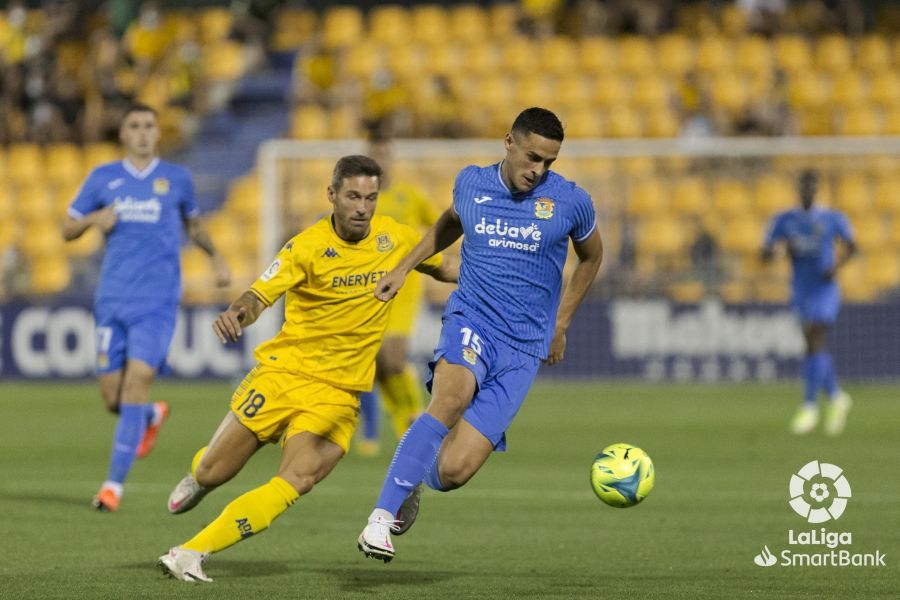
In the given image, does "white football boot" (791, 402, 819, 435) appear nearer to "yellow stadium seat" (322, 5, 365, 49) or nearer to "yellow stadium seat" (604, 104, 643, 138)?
"yellow stadium seat" (604, 104, 643, 138)

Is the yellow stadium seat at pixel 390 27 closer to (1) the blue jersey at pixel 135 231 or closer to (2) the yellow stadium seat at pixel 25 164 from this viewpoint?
(2) the yellow stadium seat at pixel 25 164

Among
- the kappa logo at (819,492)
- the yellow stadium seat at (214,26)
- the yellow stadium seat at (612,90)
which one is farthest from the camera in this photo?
the yellow stadium seat at (214,26)

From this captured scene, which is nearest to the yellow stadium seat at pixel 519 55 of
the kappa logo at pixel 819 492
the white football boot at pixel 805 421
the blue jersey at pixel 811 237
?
the blue jersey at pixel 811 237

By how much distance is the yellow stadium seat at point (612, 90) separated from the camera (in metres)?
23.6

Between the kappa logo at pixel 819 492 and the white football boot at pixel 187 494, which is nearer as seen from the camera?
the white football boot at pixel 187 494

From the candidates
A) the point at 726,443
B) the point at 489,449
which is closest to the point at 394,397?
the point at 726,443

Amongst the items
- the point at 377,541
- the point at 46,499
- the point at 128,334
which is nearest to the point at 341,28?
the point at 128,334

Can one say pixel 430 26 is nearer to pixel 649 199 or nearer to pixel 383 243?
pixel 649 199

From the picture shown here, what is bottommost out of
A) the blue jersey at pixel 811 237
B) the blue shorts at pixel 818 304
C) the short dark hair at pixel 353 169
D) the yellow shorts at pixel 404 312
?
the short dark hair at pixel 353 169

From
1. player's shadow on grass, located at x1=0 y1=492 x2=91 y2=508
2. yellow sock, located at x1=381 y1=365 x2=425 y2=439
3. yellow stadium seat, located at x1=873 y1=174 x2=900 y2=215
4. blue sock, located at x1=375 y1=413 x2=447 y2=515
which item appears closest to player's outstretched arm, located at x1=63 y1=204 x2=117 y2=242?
player's shadow on grass, located at x1=0 y1=492 x2=91 y2=508

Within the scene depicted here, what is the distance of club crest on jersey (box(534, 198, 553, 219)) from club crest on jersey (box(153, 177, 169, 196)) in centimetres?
371

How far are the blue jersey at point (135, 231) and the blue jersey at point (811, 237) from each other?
24.6 feet

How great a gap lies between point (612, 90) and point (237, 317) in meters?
17.6

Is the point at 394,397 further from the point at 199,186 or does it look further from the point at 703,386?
the point at 199,186
